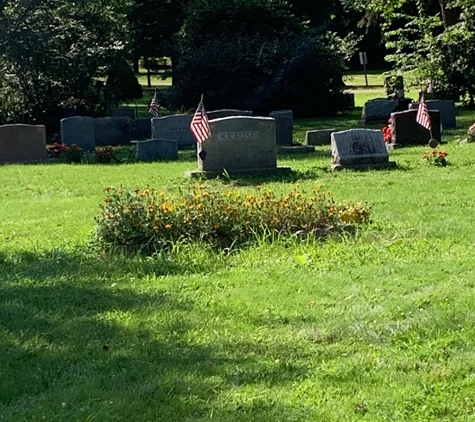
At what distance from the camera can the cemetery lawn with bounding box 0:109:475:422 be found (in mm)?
4605

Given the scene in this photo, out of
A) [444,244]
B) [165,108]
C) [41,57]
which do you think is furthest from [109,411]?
[165,108]

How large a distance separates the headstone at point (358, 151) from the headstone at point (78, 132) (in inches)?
347

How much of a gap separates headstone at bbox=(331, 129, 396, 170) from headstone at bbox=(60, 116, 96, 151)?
8.80m

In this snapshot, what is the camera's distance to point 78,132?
75.5 ft

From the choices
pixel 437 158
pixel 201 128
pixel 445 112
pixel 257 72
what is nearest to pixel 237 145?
pixel 201 128

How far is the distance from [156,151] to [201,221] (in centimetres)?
1129

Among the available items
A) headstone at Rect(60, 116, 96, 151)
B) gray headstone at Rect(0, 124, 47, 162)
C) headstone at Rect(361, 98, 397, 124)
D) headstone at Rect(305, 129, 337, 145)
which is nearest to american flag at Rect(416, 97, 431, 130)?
headstone at Rect(305, 129, 337, 145)

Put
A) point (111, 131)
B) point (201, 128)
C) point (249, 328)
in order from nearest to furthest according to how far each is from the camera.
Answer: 1. point (249, 328)
2. point (201, 128)
3. point (111, 131)

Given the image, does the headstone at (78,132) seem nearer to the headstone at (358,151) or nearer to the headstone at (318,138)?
the headstone at (318,138)

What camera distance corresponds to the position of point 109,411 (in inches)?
176

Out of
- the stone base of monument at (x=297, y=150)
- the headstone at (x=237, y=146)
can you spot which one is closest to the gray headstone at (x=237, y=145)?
the headstone at (x=237, y=146)

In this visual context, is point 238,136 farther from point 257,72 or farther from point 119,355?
point 257,72

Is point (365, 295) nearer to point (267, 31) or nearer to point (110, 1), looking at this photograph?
point (110, 1)

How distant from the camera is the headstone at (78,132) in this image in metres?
22.9
